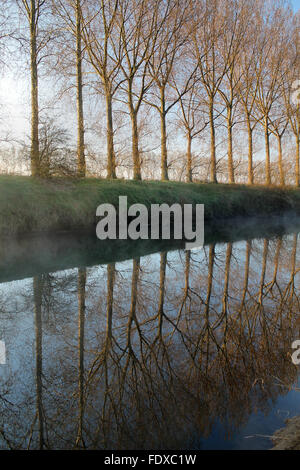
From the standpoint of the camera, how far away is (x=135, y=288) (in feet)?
16.3

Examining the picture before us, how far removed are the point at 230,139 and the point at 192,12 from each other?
7.97 meters

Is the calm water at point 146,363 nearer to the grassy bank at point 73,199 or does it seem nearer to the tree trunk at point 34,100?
the grassy bank at point 73,199

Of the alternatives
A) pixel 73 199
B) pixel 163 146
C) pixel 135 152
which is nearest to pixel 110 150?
pixel 135 152

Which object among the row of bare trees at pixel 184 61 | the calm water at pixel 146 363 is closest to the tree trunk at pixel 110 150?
the row of bare trees at pixel 184 61

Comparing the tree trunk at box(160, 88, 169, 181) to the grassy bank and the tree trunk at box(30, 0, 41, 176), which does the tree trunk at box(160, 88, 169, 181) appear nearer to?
the grassy bank

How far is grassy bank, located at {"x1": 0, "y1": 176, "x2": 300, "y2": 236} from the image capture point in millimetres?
9940

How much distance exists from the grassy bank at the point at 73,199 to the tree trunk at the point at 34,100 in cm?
61

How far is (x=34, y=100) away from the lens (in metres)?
12.6

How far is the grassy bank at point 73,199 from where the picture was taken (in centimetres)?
994

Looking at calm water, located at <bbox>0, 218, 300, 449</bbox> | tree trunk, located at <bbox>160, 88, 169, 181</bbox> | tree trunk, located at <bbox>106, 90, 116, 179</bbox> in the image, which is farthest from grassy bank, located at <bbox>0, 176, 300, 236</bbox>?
calm water, located at <bbox>0, 218, 300, 449</bbox>

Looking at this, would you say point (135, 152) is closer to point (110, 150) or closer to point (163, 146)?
point (110, 150)

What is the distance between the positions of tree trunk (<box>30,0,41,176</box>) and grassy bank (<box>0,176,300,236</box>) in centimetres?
61

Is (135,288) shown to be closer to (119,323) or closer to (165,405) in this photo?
(119,323)
